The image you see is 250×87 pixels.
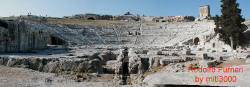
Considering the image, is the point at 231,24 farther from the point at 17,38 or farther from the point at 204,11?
the point at 204,11

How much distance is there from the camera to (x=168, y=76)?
4.68 meters

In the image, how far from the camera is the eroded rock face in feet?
41.4

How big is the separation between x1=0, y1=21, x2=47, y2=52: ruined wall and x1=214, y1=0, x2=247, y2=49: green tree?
67.2 feet

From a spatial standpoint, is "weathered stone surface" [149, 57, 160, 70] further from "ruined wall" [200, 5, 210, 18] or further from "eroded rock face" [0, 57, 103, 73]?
"ruined wall" [200, 5, 210, 18]

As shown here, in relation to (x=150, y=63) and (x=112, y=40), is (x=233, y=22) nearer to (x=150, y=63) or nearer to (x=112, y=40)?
(x=150, y=63)

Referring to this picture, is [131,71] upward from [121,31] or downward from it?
downward

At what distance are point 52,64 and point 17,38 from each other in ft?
32.9

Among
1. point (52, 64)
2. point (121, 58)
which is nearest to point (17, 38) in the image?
point (121, 58)

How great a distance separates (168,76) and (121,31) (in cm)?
4334

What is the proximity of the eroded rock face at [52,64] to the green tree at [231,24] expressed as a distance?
58.1ft

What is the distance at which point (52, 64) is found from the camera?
1280 centimetres

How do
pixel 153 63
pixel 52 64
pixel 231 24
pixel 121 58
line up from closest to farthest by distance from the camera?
pixel 52 64
pixel 153 63
pixel 121 58
pixel 231 24

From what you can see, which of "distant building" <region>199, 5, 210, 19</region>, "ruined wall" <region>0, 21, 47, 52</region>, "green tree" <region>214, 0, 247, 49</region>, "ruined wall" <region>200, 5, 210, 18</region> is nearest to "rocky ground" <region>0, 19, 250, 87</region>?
"green tree" <region>214, 0, 247, 49</region>

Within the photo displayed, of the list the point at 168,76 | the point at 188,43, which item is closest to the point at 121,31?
the point at 188,43
